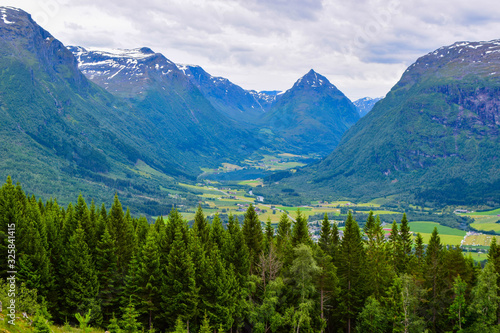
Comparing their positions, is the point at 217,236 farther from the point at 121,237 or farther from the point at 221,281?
the point at 121,237

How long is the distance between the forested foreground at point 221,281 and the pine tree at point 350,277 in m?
0.19

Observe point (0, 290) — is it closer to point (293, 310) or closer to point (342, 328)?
point (293, 310)

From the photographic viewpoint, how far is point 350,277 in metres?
75.4

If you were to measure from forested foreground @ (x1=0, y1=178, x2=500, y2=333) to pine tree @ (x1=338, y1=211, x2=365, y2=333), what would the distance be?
19cm

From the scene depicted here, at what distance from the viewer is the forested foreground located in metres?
60.8

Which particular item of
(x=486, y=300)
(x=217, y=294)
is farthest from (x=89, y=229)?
(x=486, y=300)

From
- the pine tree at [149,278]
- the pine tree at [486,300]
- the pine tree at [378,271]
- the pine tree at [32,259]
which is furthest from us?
the pine tree at [378,271]

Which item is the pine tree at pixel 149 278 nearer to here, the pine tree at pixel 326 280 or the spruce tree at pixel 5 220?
the spruce tree at pixel 5 220

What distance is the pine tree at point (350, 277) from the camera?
245 ft

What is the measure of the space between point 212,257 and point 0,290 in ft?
98.0

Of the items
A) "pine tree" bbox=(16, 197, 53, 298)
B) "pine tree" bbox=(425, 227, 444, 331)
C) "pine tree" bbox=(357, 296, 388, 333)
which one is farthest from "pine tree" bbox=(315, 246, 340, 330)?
"pine tree" bbox=(16, 197, 53, 298)

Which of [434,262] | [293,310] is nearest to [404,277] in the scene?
[434,262]

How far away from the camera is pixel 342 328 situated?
76.6 m

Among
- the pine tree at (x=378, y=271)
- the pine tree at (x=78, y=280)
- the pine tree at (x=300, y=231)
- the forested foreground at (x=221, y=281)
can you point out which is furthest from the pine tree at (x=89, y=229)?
the pine tree at (x=378, y=271)
